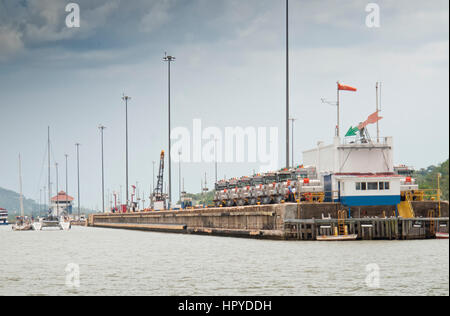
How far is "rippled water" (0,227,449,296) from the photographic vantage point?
3324cm

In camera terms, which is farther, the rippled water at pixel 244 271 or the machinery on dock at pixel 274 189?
the machinery on dock at pixel 274 189

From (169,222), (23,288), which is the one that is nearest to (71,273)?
(23,288)

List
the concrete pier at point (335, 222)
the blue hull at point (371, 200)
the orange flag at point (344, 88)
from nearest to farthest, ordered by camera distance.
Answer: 1. the concrete pier at point (335, 222)
2. the blue hull at point (371, 200)
3. the orange flag at point (344, 88)

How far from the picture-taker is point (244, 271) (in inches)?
1606

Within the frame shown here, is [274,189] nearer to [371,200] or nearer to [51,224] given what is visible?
[371,200]

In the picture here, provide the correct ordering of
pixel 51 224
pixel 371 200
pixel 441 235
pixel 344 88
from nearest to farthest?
pixel 441 235
pixel 371 200
pixel 344 88
pixel 51 224

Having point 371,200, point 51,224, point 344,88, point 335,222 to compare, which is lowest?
point 51,224

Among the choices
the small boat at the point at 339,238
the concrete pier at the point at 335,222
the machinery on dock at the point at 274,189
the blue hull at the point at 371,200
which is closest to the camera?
the small boat at the point at 339,238

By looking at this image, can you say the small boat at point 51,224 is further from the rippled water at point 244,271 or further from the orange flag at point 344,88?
the orange flag at point 344,88

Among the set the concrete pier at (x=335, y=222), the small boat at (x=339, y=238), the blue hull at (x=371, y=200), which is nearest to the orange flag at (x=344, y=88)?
the blue hull at (x=371, y=200)

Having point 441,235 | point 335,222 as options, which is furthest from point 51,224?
point 441,235

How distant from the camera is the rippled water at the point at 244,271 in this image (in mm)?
33237

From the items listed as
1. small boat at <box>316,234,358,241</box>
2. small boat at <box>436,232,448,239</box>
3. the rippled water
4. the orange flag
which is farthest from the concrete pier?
the orange flag
